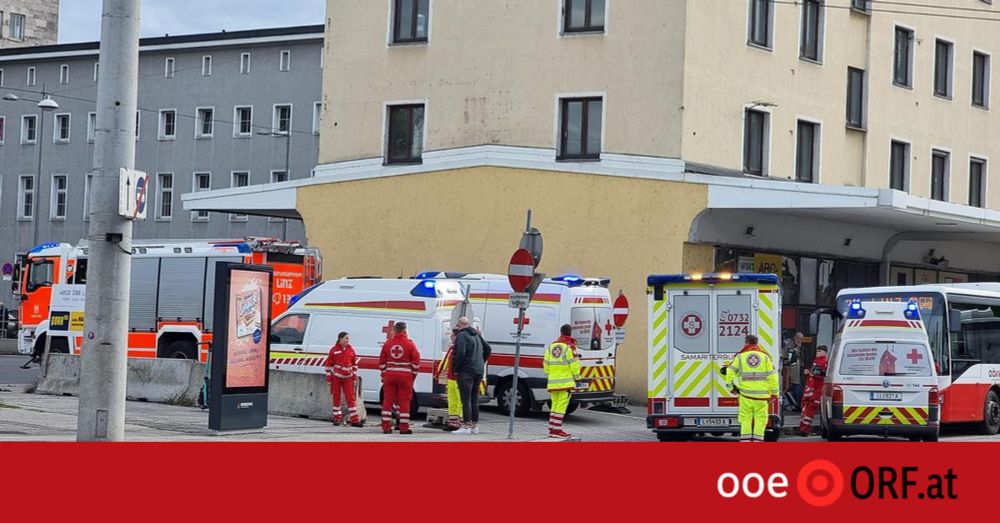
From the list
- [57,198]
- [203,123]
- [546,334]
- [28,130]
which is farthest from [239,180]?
[546,334]

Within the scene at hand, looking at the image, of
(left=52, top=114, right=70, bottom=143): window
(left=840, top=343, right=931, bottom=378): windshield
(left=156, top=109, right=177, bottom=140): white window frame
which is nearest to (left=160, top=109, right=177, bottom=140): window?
(left=156, top=109, right=177, bottom=140): white window frame

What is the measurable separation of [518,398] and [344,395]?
4845 mm

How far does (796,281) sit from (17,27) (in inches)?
3178

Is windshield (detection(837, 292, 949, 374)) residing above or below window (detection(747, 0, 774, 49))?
below

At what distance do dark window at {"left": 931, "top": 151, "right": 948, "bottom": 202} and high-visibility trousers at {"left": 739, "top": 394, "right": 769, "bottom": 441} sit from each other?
24868 mm

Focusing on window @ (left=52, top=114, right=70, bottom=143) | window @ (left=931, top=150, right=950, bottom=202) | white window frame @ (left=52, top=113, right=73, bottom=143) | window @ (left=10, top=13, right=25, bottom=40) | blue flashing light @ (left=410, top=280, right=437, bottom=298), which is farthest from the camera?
window @ (left=10, top=13, right=25, bottom=40)

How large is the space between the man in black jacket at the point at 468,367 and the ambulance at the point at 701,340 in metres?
2.88

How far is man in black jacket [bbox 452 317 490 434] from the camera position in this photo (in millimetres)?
22875

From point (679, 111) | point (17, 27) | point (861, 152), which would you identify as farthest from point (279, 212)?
point (17, 27)

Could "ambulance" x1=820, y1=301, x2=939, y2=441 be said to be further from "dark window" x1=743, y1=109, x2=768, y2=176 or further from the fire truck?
the fire truck

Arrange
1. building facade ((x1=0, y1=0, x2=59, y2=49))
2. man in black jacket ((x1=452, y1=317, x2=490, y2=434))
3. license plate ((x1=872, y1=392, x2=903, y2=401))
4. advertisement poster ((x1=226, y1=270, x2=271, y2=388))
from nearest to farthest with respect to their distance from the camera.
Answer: advertisement poster ((x1=226, y1=270, x2=271, y2=388)) → man in black jacket ((x1=452, y1=317, x2=490, y2=434)) → license plate ((x1=872, y1=392, x2=903, y2=401)) → building facade ((x1=0, y1=0, x2=59, y2=49))

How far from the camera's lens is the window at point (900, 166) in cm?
4172

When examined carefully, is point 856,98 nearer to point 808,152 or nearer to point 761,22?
point 808,152

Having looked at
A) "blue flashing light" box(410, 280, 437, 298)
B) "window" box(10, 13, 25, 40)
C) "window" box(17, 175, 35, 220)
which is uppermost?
"window" box(10, 13, 25, 40)
